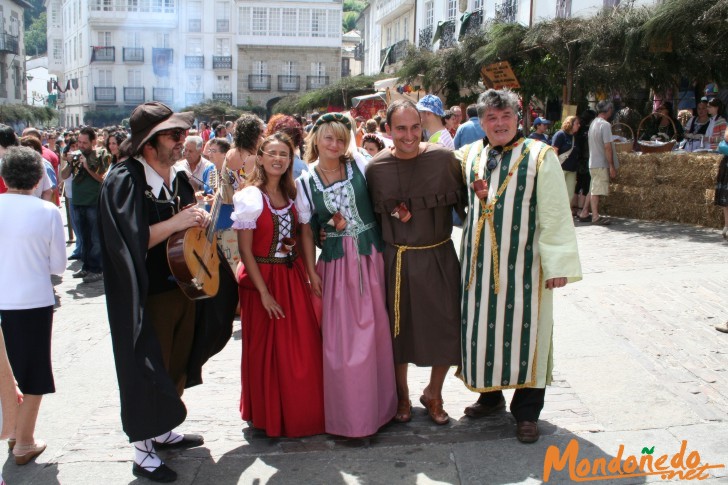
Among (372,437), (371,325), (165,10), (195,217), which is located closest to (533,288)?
(371,325)

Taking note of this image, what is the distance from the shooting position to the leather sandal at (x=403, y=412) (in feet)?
13.9

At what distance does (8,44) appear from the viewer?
45.5 meters

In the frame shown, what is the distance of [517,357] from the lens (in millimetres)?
Answer: 3877

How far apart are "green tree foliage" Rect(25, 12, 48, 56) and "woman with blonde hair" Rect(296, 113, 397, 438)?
88458mm

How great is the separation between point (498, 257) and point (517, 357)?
1.79 ft

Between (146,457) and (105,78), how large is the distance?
57625 mm

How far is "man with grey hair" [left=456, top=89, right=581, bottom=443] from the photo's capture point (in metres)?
3.78

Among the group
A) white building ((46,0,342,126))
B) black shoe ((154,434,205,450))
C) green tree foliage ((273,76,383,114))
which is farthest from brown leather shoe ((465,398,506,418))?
white building ((46,0,342,126))

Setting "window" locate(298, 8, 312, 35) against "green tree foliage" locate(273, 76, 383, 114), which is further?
"window" locate(298, 8, 312, 35)

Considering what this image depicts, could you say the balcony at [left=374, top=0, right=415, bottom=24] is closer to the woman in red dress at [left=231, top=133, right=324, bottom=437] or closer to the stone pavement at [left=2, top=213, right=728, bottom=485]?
the stone pavement at [left=2, top=213, right=728, bottom=485]

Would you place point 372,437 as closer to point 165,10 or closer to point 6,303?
point 6,303

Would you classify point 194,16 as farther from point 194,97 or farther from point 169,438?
point 169,438

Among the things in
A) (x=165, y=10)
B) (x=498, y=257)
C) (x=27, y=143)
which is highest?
(x=165, y=10)

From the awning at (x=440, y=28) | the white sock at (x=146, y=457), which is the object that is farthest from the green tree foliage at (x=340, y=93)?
the white sock at (x=146, y=457)
